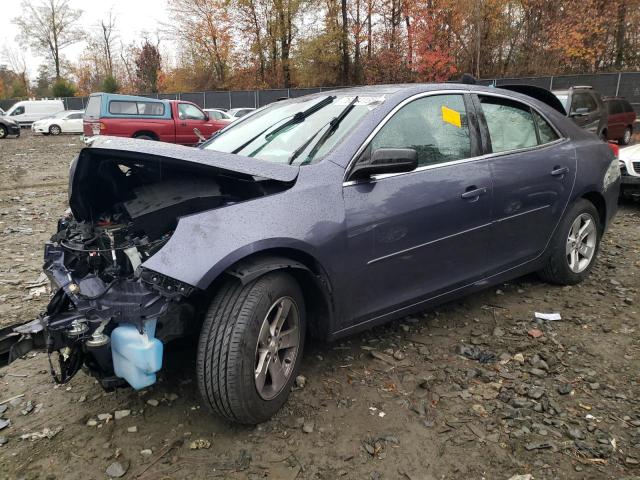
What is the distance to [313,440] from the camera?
237cm

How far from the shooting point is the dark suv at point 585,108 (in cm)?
1010

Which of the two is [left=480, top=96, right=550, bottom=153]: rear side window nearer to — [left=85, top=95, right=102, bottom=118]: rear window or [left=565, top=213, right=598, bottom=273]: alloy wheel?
[left=565, top=213, right=598, bottom=273]: alloy wheel

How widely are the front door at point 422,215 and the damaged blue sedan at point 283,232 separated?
0.01 m

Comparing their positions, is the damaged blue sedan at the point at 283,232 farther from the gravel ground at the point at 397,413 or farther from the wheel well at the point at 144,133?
the wheel well at the point at 144,133

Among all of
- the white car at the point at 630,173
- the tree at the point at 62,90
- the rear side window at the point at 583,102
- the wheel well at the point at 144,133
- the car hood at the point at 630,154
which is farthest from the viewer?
the tree at the point at 62,90

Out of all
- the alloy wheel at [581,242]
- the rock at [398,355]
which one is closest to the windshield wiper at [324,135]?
the rock at [398,355]

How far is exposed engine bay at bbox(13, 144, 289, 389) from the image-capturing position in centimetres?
215

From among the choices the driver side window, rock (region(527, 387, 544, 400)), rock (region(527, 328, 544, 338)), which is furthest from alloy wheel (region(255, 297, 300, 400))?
the driver side window

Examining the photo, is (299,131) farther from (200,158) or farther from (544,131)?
(544,131)

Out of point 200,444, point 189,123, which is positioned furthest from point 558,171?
point 189,123

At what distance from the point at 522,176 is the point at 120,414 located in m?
3.02

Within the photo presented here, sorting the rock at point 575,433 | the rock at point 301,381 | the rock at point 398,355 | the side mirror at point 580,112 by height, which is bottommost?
the rock at point 575,433

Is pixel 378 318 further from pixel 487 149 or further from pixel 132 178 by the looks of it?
pixel 132 178

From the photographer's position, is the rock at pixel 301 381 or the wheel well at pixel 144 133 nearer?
the rock at pixel 301 381
